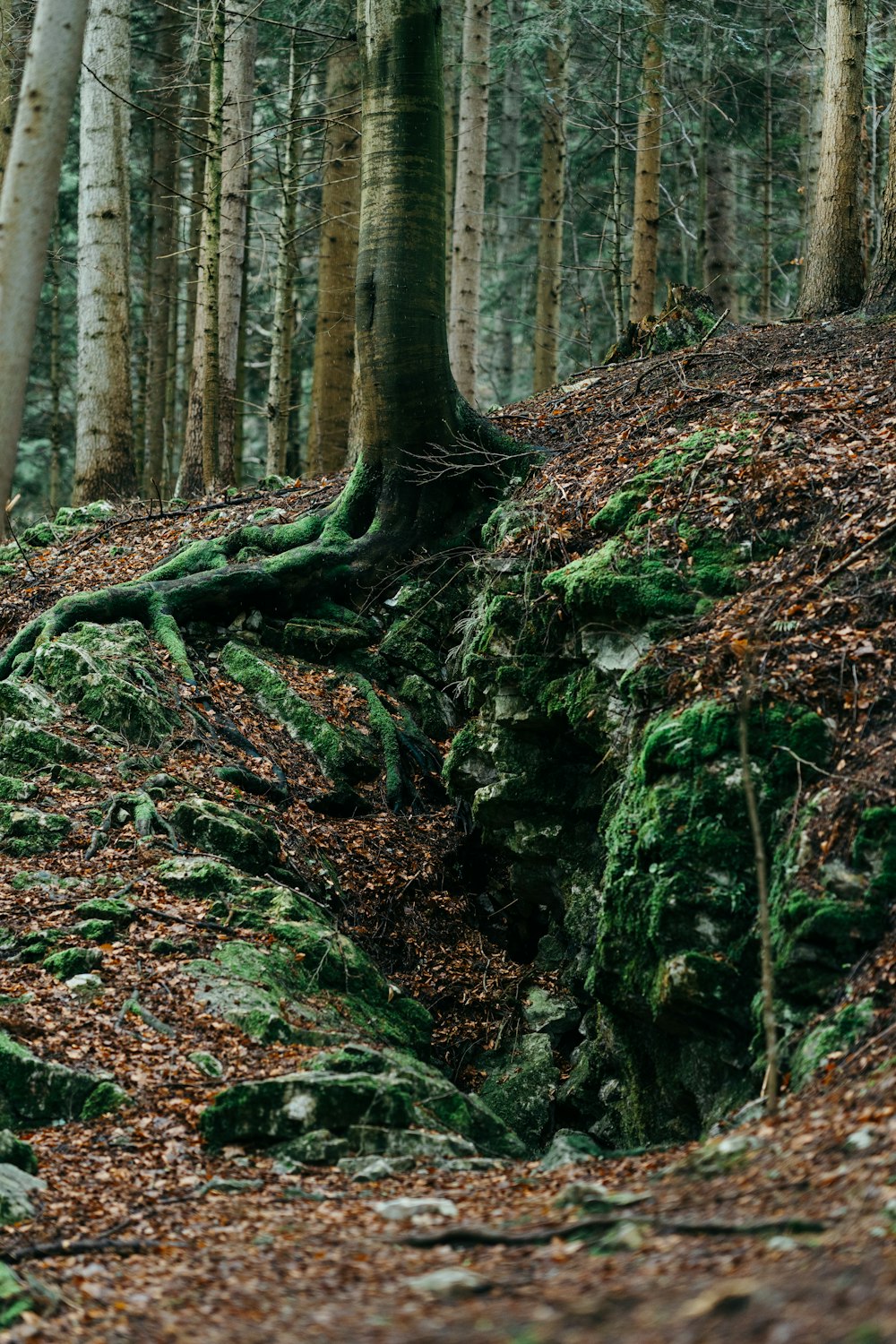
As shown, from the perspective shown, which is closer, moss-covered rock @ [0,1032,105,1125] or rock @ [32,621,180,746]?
moss-covered rock @ [0,1032,105,1125]

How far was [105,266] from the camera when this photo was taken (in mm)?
12898

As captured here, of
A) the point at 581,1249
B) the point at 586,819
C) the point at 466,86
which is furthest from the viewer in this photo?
the point at 466,86

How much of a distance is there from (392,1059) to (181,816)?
7.50 ft

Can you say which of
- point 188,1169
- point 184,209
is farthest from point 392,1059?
point 184,209

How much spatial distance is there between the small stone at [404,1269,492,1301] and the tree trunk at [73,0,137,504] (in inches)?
437

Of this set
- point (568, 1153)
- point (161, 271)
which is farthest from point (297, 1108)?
point (161, 271)

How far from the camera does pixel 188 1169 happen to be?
15.0ft

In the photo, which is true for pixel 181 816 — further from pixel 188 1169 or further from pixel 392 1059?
pixel 188 1169

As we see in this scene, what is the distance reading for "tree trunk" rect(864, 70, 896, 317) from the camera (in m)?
10.3

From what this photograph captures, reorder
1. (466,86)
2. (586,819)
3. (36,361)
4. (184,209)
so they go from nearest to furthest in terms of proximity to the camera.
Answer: (586,819) < (466,86) < (184,209) < (36,361)

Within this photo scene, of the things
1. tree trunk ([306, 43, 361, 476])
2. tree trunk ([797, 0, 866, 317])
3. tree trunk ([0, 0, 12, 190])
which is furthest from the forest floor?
tree trunk ([0, 0, 12, 190])

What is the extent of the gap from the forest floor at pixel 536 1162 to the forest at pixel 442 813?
2 cm

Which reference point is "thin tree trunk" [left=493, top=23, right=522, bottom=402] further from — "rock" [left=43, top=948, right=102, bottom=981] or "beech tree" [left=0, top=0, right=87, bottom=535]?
"rock" [left=43, top=948, right=102, bottom=981]

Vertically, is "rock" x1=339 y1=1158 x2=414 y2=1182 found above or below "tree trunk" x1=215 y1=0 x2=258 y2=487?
below
